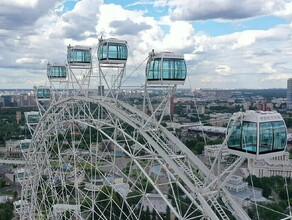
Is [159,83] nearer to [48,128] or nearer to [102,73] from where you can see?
[102,73]

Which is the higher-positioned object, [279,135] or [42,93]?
[42,93]

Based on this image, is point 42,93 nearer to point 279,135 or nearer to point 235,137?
point 235,137

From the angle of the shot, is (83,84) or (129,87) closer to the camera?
(129,87)

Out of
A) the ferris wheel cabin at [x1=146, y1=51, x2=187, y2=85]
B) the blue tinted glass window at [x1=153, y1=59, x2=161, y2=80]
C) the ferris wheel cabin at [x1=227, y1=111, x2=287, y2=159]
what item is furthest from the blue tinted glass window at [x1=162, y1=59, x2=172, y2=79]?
the ferris wheel cabin at [x1=227, y1=111, x2=287, y2=159]

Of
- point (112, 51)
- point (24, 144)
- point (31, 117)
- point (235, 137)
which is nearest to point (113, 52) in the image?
point (112, 51)

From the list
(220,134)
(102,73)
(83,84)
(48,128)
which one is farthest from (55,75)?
(220,134)

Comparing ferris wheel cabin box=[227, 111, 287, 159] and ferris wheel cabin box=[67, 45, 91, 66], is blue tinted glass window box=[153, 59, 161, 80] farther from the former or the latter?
ferris wheel cabin box=[67, 45, 91, 66]
